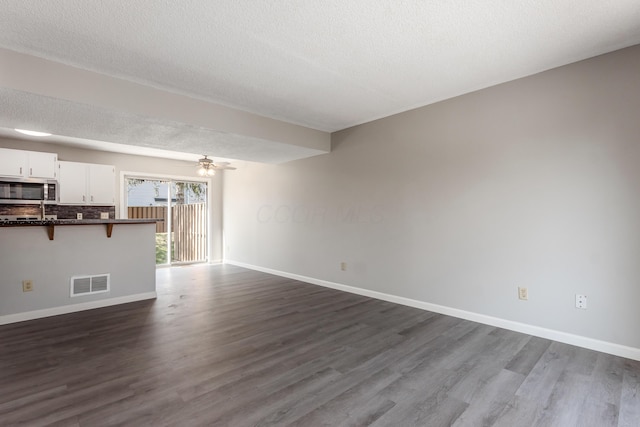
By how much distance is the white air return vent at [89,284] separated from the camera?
368 cm

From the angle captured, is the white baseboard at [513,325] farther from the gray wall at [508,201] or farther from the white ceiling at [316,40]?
the white ceiling at [316,40]

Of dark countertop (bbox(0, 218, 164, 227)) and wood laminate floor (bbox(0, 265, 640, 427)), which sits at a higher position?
dark countertop (bbox(0, 218, 164, 227))

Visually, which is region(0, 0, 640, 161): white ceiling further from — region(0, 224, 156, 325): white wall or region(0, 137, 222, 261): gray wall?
region(0, 137, 222, 261): gray wall

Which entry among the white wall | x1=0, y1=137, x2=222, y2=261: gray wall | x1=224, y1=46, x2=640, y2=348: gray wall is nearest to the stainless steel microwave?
x1=0, y1=137, x2=222, y2=261: gray wall

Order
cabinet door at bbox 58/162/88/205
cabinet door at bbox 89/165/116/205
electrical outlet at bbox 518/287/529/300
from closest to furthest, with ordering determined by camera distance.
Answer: electrical outlet at bbox 518/287/529/300 < cabinet door at bbox 58/162/88/205 < cabinet door at bbox 89/165/116/205

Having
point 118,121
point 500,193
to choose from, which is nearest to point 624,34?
point 500,193

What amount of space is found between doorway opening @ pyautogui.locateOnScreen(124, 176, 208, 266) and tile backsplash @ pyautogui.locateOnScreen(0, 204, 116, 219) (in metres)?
0.51

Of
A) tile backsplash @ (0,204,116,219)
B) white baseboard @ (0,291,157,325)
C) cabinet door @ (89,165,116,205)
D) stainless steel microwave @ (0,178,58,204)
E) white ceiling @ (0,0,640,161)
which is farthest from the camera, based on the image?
cabinet door @ (89,165,116,205)

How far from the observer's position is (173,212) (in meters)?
7.01

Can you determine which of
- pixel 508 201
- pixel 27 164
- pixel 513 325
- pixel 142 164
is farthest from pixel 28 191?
pixel 513 325

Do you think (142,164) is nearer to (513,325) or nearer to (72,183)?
(72,183)

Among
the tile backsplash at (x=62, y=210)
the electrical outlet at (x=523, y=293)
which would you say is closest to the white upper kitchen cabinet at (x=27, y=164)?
the tile backsplash at (x=62, y=210)

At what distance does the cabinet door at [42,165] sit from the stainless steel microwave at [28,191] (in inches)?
4.0

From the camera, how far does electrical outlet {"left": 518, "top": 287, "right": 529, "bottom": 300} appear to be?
9.72ft
